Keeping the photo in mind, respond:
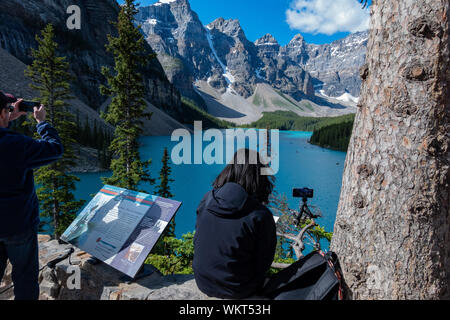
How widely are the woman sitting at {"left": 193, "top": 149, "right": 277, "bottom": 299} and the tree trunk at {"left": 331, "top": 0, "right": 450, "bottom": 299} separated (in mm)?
1021

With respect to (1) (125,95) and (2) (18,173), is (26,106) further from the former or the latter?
(1) (125,95)

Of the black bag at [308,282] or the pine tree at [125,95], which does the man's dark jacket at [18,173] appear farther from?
the pine tree at [125,95]

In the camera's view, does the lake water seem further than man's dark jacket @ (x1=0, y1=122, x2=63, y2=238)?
Yes

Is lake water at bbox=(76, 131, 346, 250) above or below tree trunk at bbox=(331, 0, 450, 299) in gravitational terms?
below

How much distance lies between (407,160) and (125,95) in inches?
455

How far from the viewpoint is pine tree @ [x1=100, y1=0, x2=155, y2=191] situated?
1098 centimetres

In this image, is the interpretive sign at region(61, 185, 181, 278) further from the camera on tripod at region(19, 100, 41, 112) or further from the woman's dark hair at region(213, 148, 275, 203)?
the camera on tripod at region(19, 100, 41, 112)

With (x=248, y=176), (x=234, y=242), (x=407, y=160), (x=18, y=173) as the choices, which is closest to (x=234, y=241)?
(x=234, y=242)

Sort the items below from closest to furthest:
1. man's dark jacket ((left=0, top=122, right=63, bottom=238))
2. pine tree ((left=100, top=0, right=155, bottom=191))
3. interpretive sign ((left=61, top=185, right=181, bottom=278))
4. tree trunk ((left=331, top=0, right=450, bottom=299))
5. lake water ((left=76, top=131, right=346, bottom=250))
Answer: tree trunk ((left=331, top=0, right=450, bottom=299)), man's dark jacket ((left=0, top=122, right=63, bottom=238)), interpretive sign ((left=61, top=185, right=181, bottom=278)), pine tree ((left=100, top=0, right=155, bottom=191)), lake water ((left=76, top=131, right=346, bottom=250))

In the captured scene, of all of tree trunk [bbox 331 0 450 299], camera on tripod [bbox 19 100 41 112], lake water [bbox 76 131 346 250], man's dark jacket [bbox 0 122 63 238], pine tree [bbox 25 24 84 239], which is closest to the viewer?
tree trunk [bbox 331 0 450 299]

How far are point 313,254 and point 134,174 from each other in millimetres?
10314

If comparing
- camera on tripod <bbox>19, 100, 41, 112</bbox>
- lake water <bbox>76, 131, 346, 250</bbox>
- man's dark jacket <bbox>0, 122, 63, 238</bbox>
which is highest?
camera on tripod <bbox>19, 100, 41, 112</bbox>

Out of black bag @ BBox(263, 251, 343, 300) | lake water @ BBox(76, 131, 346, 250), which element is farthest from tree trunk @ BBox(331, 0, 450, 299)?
lake water @ BBox(76, 131, 346, 250)

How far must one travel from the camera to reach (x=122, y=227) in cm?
336
